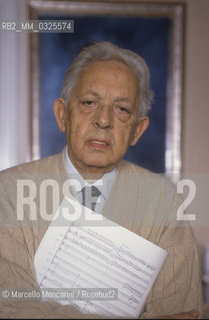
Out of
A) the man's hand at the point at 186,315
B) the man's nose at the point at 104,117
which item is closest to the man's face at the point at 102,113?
the man's nose at the point at 104,117

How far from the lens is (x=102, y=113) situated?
3.27ft

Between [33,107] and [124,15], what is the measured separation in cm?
48

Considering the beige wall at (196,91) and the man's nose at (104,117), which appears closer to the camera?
the man's nose at (104,117)

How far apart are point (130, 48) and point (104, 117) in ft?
1.96

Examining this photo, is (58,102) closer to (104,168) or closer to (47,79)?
(104,168)

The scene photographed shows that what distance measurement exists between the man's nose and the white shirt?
0.15 meters

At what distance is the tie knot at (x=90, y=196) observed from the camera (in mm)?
1053

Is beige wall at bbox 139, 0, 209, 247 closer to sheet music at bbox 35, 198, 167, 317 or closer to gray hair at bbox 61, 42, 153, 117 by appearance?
gray hair at bbox 61, 42, 153, 117

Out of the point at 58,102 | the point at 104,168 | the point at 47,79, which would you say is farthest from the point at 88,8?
the point at 104,168

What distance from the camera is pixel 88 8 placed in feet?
4.84

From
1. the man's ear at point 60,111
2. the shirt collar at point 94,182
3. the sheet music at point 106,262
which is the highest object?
the man's ear at point 60,111

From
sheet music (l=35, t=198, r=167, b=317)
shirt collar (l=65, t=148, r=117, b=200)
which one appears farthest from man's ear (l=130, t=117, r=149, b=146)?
sheet music (l=35, t=198, r=167, b=317)

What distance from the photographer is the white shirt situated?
3.45 ft

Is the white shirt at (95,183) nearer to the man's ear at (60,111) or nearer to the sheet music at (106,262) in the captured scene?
the man's ear at (60,111)
